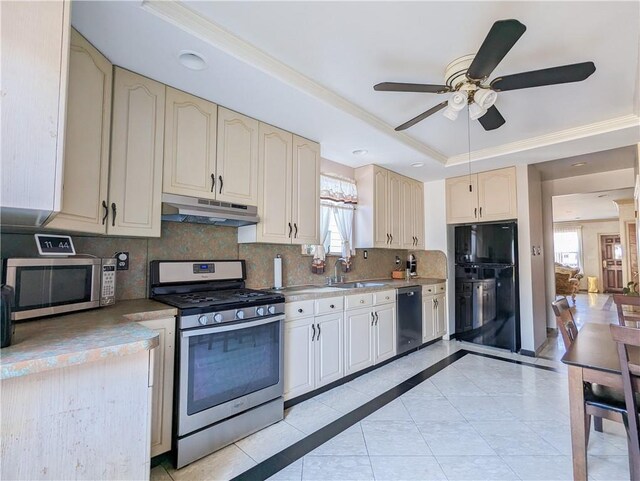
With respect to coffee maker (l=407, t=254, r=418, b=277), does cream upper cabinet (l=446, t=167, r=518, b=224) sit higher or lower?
higher

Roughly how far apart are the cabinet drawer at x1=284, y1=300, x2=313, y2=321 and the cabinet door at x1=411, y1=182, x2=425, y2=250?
8.05ft

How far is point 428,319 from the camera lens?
4090 mm

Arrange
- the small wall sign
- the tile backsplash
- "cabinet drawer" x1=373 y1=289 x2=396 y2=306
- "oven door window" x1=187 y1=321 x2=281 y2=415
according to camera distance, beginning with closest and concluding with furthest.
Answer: the small wall sign → "oven door window" x1=187 y1=321 x2=281 y2=415 → the tile backsplash → "cabinet drawer" x1=373 y1=289 x2=396 y2=306

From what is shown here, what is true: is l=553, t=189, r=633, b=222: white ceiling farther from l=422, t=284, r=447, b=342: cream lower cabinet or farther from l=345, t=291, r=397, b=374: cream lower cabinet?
l=345, t=291, r=397, b=374: cream lower cabinet

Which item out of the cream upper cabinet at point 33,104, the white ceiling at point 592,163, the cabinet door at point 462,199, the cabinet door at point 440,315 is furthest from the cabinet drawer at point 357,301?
the white ceiling at point 592,163

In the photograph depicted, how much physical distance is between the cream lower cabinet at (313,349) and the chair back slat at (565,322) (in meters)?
1.62

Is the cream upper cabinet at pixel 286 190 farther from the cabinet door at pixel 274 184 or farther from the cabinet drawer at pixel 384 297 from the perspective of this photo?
the cabinet drawer at pixel 384 297

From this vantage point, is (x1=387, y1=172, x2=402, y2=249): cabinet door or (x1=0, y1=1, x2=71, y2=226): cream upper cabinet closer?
(x1=0, y1=1, x2=71, y2=226): cream upper cabinet

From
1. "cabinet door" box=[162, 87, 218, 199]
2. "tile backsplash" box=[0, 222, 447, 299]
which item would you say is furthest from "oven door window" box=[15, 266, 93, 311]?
"cabinet door" box=[162, 87, 218, 199]

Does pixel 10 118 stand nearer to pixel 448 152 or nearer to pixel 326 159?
pixel 326 159

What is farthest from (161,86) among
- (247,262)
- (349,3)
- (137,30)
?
(247,262)

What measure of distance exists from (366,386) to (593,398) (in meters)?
1.70

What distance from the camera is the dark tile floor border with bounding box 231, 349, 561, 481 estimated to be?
1.77 metres

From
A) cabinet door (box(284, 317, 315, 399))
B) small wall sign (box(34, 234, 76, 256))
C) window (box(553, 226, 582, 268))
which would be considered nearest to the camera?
small wall sign (box(34, 234, 76, 256))
